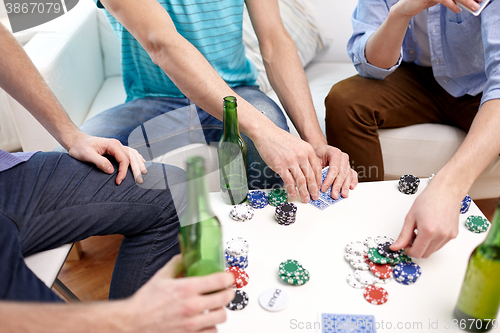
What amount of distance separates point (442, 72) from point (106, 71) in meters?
1.75

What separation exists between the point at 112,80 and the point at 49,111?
108 cm

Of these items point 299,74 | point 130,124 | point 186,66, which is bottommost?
point 130,124

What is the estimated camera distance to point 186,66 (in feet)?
3.84

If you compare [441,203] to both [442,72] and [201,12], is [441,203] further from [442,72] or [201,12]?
[201,12]

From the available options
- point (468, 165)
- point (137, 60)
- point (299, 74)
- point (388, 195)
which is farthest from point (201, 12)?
point (468, 165)

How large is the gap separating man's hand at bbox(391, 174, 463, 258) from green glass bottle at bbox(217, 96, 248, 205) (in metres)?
0.44

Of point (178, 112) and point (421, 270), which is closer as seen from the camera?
point (421, 270)

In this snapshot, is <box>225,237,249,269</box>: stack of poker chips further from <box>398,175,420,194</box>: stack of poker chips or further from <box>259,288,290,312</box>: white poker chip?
<box>398,175,420,194</box>: stack of poker chips

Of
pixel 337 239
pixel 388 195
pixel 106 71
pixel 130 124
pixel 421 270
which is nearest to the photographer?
pixel 421 270

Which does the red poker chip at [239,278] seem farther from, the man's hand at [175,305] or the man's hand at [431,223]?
the man's hand at [431,223]

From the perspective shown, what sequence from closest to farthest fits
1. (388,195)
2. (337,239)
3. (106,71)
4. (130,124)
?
(337,239), (388,195), (130,124), (106,71)

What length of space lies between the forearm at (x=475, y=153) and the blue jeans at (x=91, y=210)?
69 centimetres

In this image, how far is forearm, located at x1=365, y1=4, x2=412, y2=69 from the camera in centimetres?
132

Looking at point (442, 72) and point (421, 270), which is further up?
point (442, 72)
